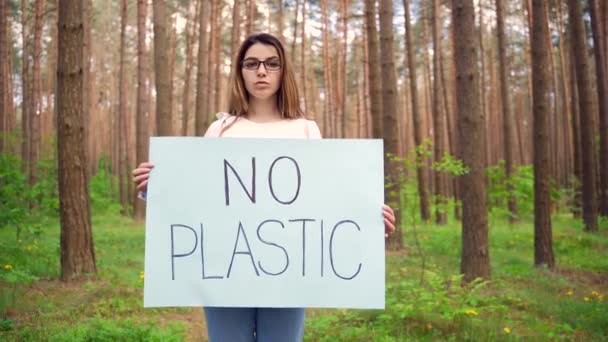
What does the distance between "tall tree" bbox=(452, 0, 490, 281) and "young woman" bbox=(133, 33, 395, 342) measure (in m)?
4.29

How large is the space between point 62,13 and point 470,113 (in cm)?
491

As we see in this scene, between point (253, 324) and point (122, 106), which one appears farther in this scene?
point (122, 106)

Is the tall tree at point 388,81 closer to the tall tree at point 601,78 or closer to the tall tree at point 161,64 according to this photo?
the tall tree at point 161,64

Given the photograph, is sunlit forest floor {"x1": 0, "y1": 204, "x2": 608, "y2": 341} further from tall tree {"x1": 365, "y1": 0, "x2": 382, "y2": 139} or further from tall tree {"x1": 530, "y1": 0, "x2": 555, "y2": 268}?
tall tree {"x1": 365, "y1": 0, "x2": 382, "y2": 139}

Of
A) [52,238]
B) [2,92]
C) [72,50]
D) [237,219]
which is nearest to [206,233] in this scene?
[237,219]

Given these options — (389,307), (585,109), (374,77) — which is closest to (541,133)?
(374,77)

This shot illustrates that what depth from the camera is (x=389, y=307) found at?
4602 millimetres

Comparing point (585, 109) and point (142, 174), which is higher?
point (585, 109)

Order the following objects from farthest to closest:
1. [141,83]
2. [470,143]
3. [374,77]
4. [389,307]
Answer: [141,83], [374,77], [470,143], [389,307]

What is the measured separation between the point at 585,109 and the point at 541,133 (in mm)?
4459

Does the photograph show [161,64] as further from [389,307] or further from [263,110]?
[263,110]

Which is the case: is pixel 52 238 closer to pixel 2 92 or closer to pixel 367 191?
pixel 2 92

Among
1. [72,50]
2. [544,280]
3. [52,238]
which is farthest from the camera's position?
[52,238]

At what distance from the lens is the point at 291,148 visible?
6.58 feet
